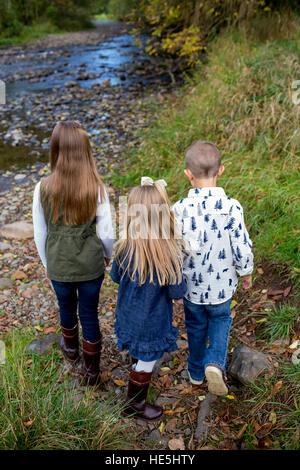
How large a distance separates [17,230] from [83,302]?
8.97 ft

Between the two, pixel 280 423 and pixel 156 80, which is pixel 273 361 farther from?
pixel 156 80

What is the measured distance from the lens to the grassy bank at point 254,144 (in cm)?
362

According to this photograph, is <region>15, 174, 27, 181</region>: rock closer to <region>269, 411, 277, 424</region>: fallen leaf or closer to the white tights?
the white tights

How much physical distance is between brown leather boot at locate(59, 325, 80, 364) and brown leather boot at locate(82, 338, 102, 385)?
0.15 meters

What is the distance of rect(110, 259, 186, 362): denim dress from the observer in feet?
6.76

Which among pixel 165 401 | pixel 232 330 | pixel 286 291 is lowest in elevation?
pixel 165 401

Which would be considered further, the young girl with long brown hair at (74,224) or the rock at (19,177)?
the rock at (19,177)

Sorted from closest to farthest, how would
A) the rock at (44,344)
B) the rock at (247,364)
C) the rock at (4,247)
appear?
the rock at (247,364)
the rock at (44,344)
the rock at (4,247)

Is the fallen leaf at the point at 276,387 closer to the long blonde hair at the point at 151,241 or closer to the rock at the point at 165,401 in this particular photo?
the rock at the point at 165,401

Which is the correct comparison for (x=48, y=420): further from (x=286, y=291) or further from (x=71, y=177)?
(x=286, y=291)

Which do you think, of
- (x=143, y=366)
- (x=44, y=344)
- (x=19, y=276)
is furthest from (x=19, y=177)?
(x=143, y=366)

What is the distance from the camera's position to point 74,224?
7.31 ft

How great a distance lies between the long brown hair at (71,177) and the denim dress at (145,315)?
15.4 inches

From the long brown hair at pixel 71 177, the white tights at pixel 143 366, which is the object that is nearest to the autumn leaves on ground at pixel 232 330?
the white tights at pixel 143 366
